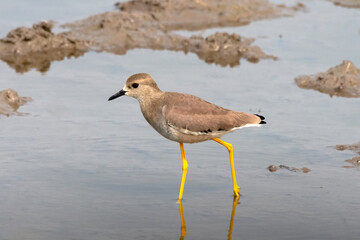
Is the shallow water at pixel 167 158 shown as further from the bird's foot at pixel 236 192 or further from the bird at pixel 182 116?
the bird at pixel 182 116

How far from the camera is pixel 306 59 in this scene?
13797mm

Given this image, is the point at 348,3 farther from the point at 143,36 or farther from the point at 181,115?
the point at 181,115

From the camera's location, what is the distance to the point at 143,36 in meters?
14.9

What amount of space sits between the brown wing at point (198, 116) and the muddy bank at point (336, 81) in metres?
3.73

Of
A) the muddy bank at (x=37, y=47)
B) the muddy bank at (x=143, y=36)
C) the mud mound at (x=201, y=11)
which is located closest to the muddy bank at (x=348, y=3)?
the mud mound at (x=201, y=11)

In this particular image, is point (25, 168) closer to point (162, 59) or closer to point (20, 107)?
point (20, 107)

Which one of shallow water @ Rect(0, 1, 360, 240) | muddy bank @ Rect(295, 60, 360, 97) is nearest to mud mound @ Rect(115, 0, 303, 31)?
shallow water @ Rect(0, 1, 360, 240)

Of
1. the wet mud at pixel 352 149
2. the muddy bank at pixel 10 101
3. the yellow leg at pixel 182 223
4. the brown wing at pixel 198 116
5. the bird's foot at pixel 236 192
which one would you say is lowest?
the yellow leg at pixel 182 223

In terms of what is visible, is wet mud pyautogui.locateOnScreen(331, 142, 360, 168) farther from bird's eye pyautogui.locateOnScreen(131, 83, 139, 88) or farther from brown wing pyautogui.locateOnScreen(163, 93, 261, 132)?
bird's eye pyautogui.locateOnScreen(131, 83, 139, 88)

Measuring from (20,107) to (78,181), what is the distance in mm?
2817

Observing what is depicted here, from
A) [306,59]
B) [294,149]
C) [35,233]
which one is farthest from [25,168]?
[306,59]

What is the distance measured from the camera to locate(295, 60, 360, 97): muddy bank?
1235 cm

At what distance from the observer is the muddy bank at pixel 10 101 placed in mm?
11037

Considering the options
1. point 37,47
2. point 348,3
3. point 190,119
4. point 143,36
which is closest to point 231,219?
point 190,119
